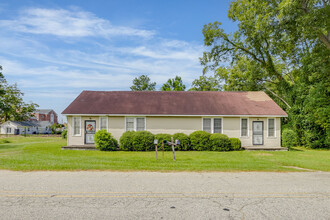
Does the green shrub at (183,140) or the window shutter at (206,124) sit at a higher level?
the window shutter at (206,124)

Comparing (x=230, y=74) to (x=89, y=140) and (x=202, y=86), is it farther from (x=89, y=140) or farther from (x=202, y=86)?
(x=89, y=140)

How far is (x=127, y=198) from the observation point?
221 inches

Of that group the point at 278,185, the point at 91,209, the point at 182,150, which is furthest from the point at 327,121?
the point at 91,209

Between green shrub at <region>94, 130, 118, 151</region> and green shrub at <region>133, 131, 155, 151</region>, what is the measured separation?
5.71 ft

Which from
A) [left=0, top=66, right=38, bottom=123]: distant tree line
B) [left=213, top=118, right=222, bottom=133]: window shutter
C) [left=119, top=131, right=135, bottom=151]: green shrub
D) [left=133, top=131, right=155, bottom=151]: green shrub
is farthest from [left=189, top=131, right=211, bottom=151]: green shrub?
[left=0, top=66, right=38, bottom=123]: distant tree line

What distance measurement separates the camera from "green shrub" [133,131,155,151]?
1750 cm

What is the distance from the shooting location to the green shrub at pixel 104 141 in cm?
1731

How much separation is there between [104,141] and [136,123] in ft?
10.1

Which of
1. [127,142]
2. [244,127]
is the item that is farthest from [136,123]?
[244,127]

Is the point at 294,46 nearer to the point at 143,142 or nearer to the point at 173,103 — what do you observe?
the point at 173,103

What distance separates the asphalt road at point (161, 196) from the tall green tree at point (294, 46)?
13.3 metres

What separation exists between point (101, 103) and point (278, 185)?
52.8 feet

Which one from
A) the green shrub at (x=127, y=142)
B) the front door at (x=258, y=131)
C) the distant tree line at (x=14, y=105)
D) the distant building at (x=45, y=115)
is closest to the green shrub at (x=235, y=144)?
the front door at (x=258, y=131)

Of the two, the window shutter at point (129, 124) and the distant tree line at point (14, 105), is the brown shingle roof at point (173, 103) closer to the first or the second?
the window shutter at point (129, 124)
